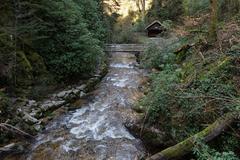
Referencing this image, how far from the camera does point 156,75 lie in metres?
12.7

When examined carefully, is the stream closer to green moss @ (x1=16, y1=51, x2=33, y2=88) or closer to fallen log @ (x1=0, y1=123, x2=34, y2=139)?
fallen log @ (x1=0, y1=123, x2=34, y2=139)

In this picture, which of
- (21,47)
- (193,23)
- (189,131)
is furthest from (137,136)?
(193,23)

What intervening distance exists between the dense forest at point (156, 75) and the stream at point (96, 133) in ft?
1.64

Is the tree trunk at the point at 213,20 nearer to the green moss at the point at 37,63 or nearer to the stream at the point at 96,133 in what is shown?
the stream at the point at 96,133

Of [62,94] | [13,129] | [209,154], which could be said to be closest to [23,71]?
[62,94]

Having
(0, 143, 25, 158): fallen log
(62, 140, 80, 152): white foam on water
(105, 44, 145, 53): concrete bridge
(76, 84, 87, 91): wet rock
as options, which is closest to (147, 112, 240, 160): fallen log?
(62, 140, 80, 152): white foam on water

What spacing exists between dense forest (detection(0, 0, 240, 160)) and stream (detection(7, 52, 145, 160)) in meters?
0.50

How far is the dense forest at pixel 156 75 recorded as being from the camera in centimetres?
643

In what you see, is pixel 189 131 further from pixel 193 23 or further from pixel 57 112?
pixel 193 23

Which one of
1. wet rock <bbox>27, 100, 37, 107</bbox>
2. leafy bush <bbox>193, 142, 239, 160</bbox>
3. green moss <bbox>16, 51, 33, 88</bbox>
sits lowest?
Answer: wet rock <bbox>27, 100, 37, 107</bbox>

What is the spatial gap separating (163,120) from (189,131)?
119cm

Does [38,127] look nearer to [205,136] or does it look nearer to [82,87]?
[82,87]

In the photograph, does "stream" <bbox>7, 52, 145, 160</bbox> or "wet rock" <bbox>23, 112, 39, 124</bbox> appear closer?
"stream" <bbox>7, 52, 145, 160</bbox>

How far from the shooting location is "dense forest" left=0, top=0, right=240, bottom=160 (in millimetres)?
6434
